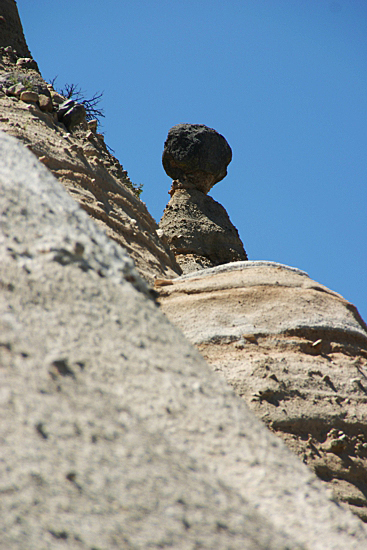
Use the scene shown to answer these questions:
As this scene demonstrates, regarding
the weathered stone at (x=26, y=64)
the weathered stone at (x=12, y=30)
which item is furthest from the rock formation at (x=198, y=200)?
the weathered stone at (x=26, y=64)

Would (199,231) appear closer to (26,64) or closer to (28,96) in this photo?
(26,64)

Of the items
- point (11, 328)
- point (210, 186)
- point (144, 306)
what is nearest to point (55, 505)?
point (11, 328)

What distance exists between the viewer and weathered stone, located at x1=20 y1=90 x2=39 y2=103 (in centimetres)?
588

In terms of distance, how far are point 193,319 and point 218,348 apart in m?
0.29

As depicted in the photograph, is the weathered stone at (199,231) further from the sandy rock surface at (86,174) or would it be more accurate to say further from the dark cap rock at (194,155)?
the sandy rock surface at (86,174)

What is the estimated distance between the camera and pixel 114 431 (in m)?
1.19

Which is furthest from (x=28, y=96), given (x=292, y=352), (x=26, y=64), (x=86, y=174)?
(x=292, y=352)

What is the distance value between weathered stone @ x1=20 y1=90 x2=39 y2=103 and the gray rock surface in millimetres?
4671

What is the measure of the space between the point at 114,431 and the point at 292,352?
2.38 m

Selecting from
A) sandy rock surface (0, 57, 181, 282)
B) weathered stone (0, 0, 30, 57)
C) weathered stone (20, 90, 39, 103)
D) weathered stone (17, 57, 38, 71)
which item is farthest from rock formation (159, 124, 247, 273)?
weathered stone (20, 90, 39, 103)

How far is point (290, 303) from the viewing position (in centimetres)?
369

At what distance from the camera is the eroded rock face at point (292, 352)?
9.99 feet

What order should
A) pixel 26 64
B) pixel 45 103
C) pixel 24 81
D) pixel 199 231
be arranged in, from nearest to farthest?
1. pixel 45 103
2. pixel 24 81
3. pixel 26 64
4. pixel 199 231

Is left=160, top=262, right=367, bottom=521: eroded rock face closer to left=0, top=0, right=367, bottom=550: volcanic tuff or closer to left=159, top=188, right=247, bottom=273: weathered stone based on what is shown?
left=0, top=0, right=367, bottom=550: volcanic tuff
